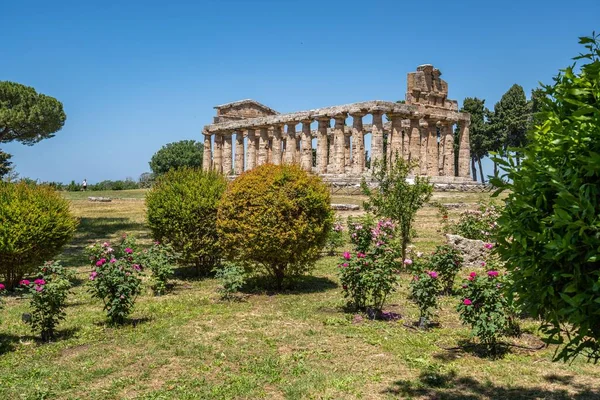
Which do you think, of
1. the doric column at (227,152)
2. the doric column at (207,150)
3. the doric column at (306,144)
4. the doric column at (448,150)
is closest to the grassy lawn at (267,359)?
the doric column at (306,144)

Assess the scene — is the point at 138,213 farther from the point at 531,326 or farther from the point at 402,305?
the point at 531,326

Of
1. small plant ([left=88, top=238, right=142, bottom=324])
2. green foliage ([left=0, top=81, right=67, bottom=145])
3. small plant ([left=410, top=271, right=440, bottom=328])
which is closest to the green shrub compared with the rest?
small plant ([left=88, top=238, right=142, bottom=324])

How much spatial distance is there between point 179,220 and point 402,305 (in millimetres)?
6011

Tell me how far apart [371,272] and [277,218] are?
2.91 m

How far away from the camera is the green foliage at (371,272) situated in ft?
31.5

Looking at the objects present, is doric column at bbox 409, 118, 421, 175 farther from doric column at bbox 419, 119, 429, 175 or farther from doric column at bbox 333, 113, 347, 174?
doric column at bbox 333, 113, 347, 174

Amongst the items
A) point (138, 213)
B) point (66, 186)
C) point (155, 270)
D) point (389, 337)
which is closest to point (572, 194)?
point (389, 337)

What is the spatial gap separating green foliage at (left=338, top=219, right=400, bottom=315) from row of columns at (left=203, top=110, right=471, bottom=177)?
2681cm

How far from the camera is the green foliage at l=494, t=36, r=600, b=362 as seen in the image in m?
3.59

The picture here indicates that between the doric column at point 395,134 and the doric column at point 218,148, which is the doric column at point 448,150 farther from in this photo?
the doric column at point 218,148

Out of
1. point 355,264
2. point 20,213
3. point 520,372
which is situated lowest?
point 520,372

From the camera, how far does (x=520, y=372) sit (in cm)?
716

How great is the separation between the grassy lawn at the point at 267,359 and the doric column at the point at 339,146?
32486mm

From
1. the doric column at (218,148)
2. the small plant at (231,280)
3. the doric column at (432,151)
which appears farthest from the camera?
the doric column at (218,148)
